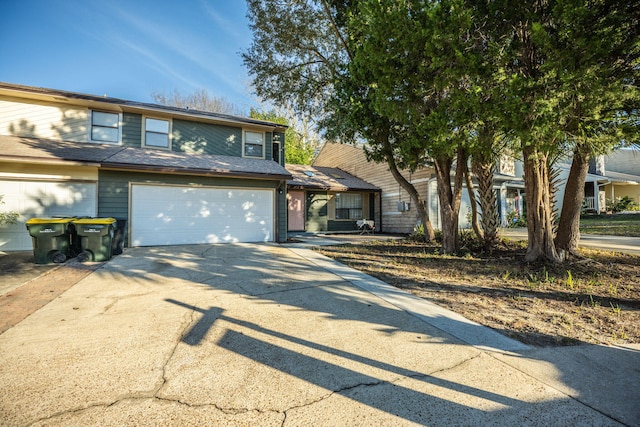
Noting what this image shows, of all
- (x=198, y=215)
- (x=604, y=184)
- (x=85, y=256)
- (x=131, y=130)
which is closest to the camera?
(x=85, y=256)

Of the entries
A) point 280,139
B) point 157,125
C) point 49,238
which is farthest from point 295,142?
point 49,238

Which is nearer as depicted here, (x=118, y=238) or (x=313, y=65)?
(x=118, y=238)

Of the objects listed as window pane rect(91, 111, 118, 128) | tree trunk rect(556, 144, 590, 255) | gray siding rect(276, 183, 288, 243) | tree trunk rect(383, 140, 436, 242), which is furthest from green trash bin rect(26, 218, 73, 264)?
tree trunk rect(556, 144, 590, 255)

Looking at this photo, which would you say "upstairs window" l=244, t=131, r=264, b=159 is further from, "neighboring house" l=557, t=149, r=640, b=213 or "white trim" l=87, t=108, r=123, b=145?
"neighboring house" l=557, t=149, r=640, b=213

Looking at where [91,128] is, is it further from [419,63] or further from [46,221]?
[419,63]

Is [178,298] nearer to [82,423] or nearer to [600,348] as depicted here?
[82,423]

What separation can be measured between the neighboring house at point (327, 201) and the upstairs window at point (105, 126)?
275 inches

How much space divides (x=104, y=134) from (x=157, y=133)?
1.59 meters

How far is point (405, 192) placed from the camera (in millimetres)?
14938

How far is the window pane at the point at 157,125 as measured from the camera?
10242 mm

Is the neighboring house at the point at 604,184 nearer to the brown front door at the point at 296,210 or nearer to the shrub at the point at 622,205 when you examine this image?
the shrub at the point at 622,205

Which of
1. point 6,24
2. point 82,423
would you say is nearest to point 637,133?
point 82,423

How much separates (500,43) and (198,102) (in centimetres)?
2396

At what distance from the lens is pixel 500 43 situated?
546 cm
